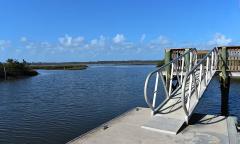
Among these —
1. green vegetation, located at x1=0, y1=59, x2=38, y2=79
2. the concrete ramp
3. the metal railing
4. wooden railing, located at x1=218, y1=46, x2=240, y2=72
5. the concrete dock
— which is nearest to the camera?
the concrete dock

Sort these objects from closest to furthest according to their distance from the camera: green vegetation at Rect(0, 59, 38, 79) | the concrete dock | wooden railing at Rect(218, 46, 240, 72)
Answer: the concrete dock, wooden railing at Rect(218, 46, 240, 72), green vegetation at Rect(0, 59, 38, 79)

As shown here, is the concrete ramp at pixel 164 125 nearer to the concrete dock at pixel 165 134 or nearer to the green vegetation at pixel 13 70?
the concrete dock at pixel 165 134

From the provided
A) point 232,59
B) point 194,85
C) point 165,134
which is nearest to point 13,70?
point 232,59

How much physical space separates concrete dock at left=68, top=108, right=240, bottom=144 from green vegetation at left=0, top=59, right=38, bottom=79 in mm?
55053

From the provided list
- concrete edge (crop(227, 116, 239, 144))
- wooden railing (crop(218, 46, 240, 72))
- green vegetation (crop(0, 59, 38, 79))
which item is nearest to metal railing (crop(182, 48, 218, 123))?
wooden railing (crop(218, 46, 240, 72))

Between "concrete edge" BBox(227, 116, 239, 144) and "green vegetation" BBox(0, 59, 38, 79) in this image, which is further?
"green vegetation" BBox(0, 59, 38, 79)

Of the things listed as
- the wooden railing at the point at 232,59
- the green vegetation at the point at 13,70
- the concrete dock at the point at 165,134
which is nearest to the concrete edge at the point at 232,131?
the concrete dock at the point at 165,134

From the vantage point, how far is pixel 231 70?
680 inches

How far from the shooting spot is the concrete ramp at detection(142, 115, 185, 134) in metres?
9.02

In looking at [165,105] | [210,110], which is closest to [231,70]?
[210,110]

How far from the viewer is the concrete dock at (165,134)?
8281mm

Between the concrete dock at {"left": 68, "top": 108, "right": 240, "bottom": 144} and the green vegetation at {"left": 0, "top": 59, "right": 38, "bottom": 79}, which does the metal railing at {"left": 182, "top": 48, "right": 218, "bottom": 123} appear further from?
the green vegetation at {"left": 0, "top": 59, "right": 38, "bottom": 79}

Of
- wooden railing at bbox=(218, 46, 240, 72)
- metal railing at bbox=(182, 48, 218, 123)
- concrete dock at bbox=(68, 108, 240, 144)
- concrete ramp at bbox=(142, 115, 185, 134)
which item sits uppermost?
wooden railing at bbox=(218, 46, 240, 72)

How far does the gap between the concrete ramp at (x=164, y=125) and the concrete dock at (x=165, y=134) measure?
112 mm
